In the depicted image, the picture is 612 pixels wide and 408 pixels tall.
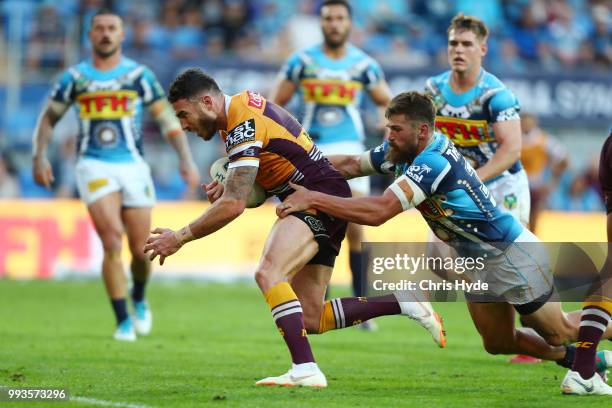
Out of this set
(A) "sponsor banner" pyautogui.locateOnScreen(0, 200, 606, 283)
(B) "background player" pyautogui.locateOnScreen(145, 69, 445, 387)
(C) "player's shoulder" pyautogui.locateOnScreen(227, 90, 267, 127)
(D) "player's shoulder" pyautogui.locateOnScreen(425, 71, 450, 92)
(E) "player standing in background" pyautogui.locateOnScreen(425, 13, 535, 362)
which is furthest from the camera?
(A) "sponsor banner" pyautogui.locateOnScreen(0, 200, 606, 283)

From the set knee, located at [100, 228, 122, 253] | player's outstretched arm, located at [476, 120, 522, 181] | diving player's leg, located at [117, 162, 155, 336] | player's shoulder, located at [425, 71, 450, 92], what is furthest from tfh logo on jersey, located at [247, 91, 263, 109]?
diving player's leg, located at [117, 162, 155, 336]

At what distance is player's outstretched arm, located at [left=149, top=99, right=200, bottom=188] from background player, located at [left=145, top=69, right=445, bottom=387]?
3.85 m

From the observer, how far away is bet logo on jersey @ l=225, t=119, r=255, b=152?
7.72 meters

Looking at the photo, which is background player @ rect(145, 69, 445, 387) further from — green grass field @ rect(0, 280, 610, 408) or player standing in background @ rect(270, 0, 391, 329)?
player standing in background @ rect(270, 0, 391, 329)

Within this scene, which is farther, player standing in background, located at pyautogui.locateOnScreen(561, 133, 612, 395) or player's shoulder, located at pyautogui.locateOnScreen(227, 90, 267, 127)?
player's shoulder, located at pyautogui.locateOnScreen(227, 90, 267, 127)

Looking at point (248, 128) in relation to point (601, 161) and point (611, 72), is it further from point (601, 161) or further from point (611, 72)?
point (611, 72)

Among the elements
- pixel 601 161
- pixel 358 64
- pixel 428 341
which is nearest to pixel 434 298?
pixel 601 161

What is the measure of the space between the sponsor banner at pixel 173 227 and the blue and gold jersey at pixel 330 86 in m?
Result: 6.14

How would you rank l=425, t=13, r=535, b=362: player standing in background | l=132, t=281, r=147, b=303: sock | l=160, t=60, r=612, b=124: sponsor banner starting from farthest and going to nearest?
l=160, t=60, r=612, b=124: sponsor banner
l=132, t=281, r=147, b=303: sock
l=425, t=13, r=535, b=362: player standing in background

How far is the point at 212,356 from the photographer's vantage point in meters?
10.0

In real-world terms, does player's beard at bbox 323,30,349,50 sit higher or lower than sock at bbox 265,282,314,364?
higher

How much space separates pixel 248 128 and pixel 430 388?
2105 mm

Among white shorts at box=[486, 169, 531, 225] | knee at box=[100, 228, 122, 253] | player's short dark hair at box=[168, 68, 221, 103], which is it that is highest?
player's short dark hair at box=[168, 68, 221, 103]

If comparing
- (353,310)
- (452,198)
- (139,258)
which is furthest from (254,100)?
(139,258)
